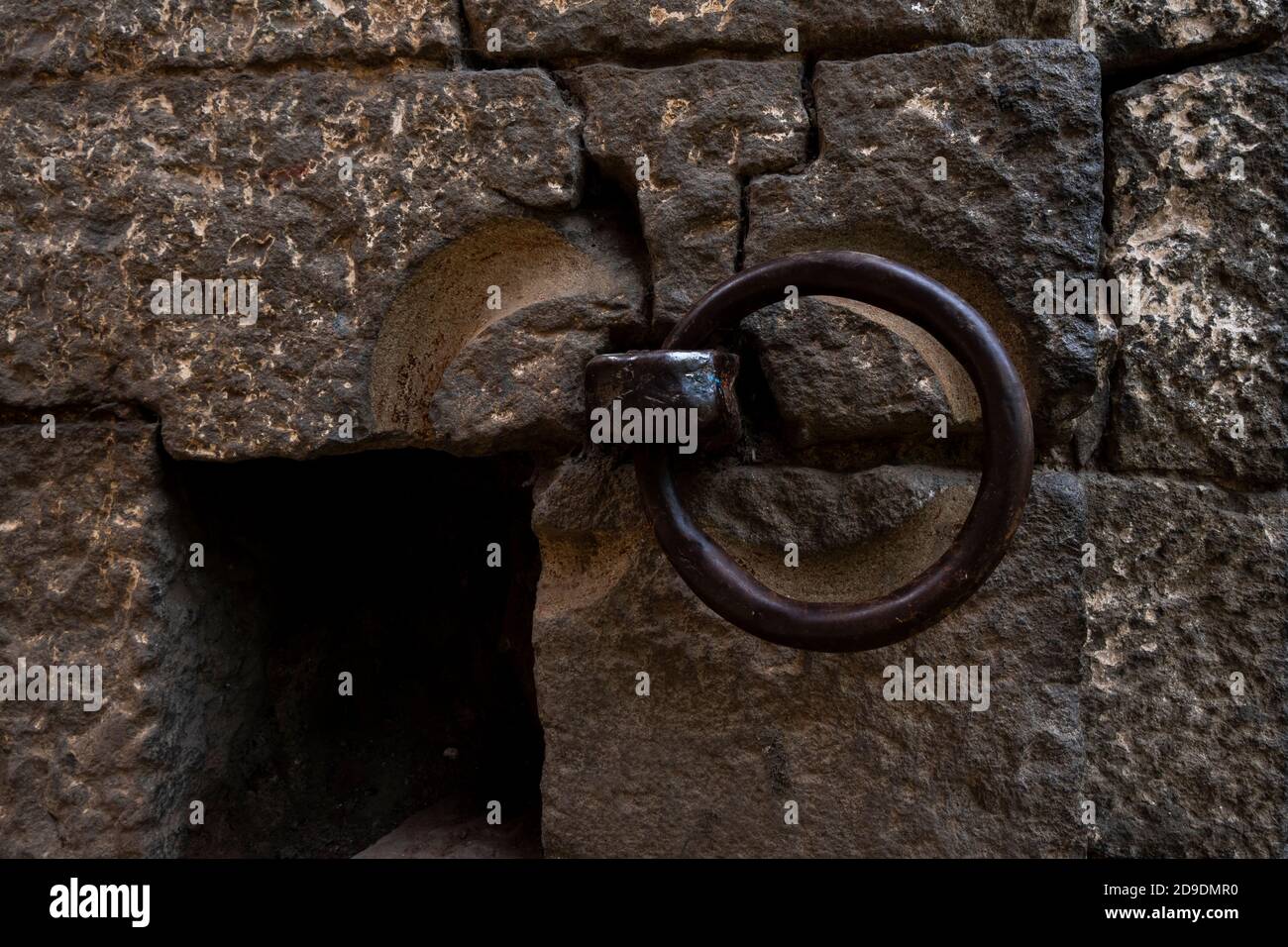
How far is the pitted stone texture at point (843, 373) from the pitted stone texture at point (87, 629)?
667 mm

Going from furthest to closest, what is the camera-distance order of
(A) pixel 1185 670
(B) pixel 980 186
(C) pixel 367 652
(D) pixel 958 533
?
(C) pixel 367 652 → (A) pixel 1185 670 → (B) pixel 980 186 → (D) pixel 958 533

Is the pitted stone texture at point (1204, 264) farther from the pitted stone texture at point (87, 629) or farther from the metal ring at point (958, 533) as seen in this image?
the pitted stone texture at point (87, 629)

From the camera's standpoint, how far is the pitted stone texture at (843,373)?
0.88 meters

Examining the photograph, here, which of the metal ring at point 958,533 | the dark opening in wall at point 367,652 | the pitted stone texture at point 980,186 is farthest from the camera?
the dark opening in wall at point 367,652

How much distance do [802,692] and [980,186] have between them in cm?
53

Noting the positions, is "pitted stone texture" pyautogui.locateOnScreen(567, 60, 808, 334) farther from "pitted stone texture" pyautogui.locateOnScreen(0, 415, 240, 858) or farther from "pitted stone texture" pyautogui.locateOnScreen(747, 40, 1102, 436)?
"pitted stone texture" pyautogui.locateOnScreen(0, 415, 240, 858)

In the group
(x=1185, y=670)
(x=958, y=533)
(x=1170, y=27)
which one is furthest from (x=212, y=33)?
(x=1185, y=670)

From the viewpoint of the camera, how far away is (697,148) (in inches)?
35.8

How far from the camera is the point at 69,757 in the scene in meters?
0.96

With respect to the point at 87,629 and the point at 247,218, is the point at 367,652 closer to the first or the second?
the point at 87,629

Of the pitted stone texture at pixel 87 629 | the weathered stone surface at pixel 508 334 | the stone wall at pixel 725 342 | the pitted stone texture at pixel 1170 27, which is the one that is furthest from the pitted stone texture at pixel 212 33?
the pitted stone texture at pixel 1170 27

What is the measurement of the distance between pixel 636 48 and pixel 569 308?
0.90 ft

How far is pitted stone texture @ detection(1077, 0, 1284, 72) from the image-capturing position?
98cm

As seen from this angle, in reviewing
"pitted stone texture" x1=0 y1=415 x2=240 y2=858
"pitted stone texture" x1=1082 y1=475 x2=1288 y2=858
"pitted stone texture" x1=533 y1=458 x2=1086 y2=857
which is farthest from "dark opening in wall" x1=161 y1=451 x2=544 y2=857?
"pitted stone texture" x1=1082 y1=475 x2=1288 y2=858
